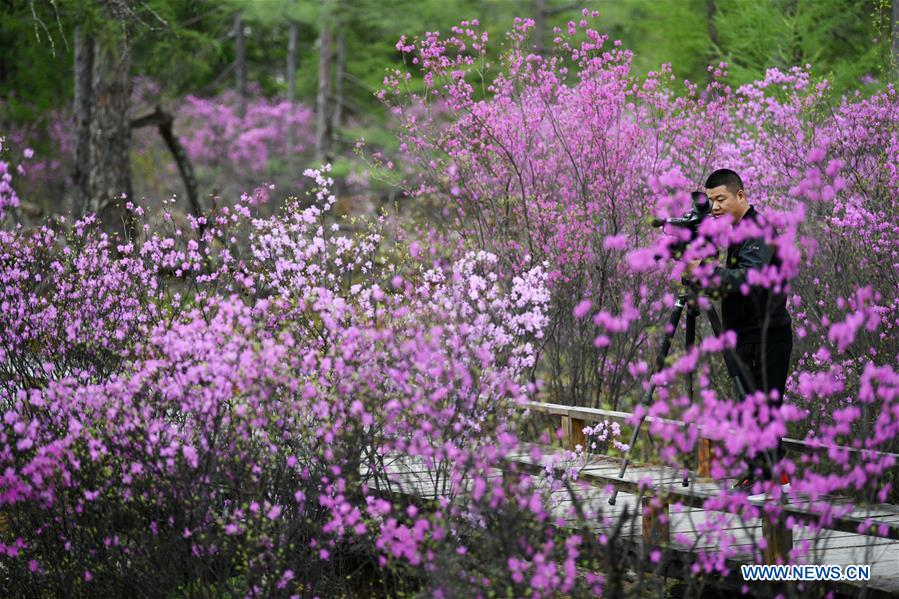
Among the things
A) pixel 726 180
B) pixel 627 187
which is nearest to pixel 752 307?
pixel 726 180

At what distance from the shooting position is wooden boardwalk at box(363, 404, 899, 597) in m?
4.89

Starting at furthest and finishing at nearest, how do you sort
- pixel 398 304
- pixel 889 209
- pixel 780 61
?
pixel 780 61, pixel 889 209, pixel 398 304

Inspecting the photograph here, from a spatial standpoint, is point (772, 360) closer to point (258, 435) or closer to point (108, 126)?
point (258, 435)

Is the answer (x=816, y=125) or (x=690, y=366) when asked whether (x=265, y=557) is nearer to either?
(x=690, y=366)

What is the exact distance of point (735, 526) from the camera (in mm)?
6129

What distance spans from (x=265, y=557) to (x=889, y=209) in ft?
17.5

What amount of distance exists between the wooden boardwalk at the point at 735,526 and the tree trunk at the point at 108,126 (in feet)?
27.0

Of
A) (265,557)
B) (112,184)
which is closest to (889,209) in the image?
(265,557)

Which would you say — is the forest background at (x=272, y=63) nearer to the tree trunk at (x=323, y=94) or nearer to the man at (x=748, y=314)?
the tree trunk at (x=323, y=94)

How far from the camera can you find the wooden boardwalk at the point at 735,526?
4895mm

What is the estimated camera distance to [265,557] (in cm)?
502

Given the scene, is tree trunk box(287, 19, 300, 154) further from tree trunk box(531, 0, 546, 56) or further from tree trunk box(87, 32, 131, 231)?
tree trunk box(87, 32, 131, 231)

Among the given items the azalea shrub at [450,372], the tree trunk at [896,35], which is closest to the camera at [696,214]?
the azalea shrub at [450,372]

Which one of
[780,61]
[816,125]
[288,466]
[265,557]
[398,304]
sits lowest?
[265,557]
